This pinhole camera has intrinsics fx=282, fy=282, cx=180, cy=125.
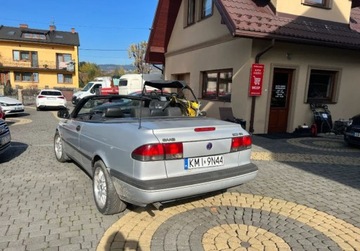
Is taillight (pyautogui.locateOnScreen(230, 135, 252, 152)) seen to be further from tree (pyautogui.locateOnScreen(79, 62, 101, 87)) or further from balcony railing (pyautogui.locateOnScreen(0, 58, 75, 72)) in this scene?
tree (pyautogui.locateOnScreen(79, 62, 101, 87))

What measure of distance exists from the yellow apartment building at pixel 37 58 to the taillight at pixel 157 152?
138ft

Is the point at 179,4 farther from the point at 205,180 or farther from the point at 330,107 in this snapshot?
the point at 205,180

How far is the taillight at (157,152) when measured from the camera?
2922 millimetres

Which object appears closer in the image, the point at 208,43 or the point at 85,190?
the point at 85,190

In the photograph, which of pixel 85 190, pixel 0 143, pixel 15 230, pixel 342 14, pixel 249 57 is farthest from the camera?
pixel 342 14

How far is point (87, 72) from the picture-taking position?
5844cm

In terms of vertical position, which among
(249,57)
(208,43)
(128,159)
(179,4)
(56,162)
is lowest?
(56,162)

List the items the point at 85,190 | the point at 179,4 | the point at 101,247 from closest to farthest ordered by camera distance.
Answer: the point at 101,247 → the point at 85,190 → the point at 179,4

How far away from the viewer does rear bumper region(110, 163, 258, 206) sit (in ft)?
9.46

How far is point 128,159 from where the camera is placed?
3029 millimetres

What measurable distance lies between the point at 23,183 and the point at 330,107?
35.2ft

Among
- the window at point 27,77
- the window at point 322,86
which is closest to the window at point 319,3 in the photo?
the window at point 322,86

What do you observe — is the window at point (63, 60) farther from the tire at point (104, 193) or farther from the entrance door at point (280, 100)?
the tire at point (104, 193)

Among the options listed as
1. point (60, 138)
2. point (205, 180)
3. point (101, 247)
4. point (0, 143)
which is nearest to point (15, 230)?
point (101, 247)
